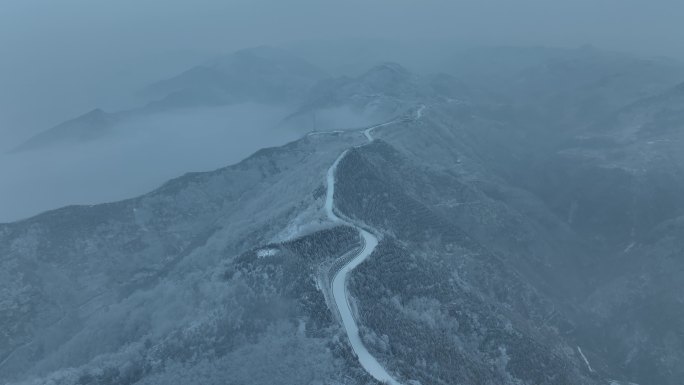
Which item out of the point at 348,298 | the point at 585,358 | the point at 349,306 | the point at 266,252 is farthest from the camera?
the point at 585,358

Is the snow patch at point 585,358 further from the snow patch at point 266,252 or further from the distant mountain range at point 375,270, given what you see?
the snow patch at point 266,252

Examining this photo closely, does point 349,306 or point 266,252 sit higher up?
point 266,252

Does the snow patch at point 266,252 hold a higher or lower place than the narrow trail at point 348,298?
higher

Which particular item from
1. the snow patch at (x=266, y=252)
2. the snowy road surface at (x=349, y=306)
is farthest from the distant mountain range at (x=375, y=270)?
the snowy road surface at (x=349, y=306)

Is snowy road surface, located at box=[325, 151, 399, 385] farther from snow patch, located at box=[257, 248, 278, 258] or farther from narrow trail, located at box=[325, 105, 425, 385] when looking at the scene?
snow patch, located at box=[257, 248, 278, 258]

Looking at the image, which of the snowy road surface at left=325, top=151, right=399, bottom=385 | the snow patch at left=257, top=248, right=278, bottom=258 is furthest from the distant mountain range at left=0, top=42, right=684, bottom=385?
the snowy road surface at left=325, top=151, right=399, bottom=385

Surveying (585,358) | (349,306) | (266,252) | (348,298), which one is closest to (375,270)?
(348,298)

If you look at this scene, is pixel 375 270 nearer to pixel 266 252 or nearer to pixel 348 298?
pixel 348 298

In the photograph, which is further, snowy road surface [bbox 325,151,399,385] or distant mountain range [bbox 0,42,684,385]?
distant mountain range [bbox 0,42,684,385]

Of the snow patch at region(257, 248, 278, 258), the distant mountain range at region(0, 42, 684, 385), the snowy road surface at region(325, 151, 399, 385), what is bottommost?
the distant mountain range at region(0, 42, 684, 385)

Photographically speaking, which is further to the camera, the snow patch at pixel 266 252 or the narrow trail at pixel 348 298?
the snow patch at pixel 266 252
